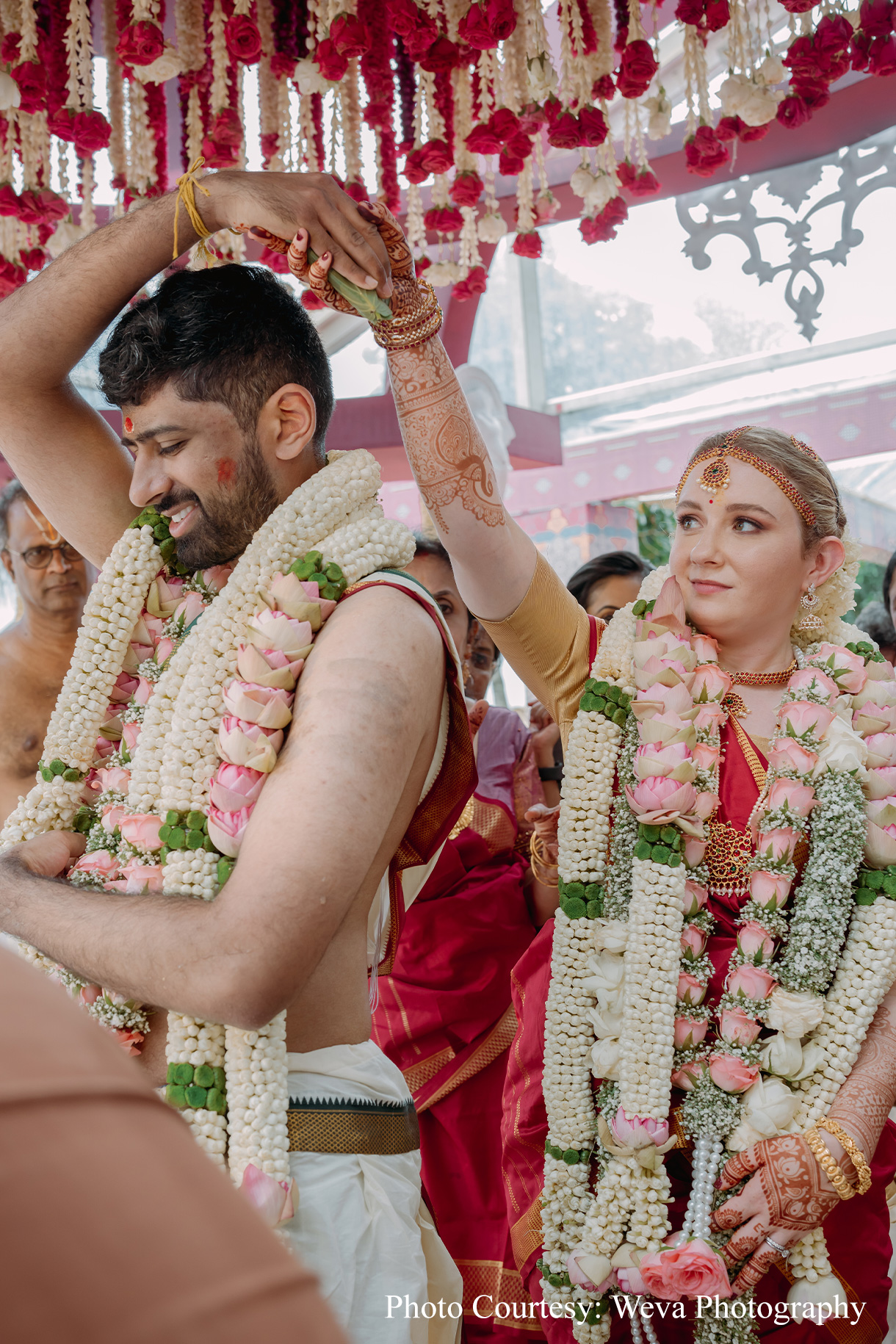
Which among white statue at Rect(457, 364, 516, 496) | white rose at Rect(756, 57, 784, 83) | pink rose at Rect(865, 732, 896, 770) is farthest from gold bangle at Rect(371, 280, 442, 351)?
white statue at Rect(457, 364, 516, 496)

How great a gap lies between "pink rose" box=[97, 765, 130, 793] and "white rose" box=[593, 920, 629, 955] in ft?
2.68

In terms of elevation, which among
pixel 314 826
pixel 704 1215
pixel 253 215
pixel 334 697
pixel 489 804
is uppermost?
pixel 253 215

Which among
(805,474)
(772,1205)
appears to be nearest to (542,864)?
(772,1205)

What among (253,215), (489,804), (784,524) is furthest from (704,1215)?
(253,215)

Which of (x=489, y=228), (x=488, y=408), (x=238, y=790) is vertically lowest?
(x=238, y=790)

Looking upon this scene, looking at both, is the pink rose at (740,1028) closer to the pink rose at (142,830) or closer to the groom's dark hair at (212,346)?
the pink rose at (142,830)

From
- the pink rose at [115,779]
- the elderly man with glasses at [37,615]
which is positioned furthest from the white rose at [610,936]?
the elderly man with glasses at [37,615]

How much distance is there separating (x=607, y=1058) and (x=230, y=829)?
835 millimetres

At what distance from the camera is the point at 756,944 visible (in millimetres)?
1854

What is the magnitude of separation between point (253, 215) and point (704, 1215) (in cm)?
164

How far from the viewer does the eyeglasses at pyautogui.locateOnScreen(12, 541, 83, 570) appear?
3.26 m

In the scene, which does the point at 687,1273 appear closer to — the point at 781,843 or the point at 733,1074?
the point at 733,1074

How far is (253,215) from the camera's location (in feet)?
A: 5.24

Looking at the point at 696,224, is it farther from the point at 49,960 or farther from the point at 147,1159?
the point at 147,1159
